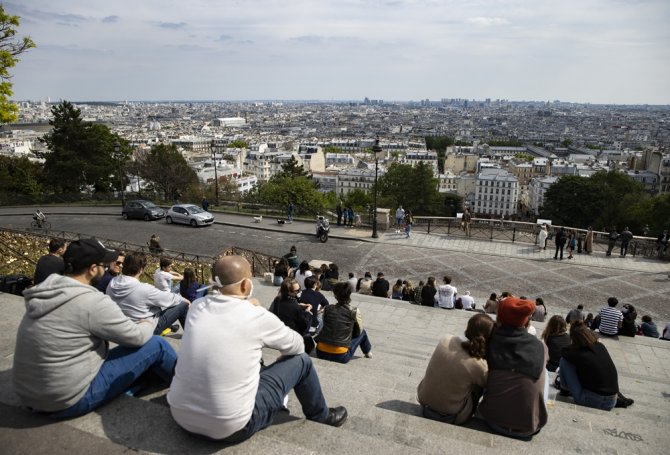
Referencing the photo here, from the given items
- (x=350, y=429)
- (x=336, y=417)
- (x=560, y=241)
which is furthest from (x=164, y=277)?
(x=560, y=241)

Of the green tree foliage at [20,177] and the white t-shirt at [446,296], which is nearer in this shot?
the white t-shirt at [446,296]

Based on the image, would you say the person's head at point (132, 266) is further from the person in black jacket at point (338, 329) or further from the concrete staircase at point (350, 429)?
the person in black jacket at point (338, 329)

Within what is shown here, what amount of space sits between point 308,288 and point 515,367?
4.09 m

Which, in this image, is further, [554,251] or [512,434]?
[554,251]

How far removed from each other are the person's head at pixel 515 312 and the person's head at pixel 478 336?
0.43 feet

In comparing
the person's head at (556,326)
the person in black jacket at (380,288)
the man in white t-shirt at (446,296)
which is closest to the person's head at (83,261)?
the person's head at (556,326)

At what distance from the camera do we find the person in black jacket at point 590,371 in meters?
5.13

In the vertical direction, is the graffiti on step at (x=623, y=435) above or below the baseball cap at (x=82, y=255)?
below

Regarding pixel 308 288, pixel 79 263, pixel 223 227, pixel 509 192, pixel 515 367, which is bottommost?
pixel 509 192

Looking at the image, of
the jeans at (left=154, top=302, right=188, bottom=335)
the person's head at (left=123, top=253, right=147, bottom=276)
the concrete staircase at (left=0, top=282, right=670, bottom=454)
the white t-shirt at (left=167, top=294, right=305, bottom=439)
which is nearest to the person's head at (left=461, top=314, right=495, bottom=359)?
the concrete staircase at (left=0, top=282, right=670, bottom=454)

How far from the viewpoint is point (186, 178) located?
4188 cm

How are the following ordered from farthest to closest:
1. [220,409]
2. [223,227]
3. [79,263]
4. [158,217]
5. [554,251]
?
[158,217], [223,227], [554,251], [79,263], [220,409]

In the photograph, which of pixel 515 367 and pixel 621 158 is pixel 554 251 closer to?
pixel 515 367

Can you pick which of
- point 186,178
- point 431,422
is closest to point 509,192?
point 186,178
